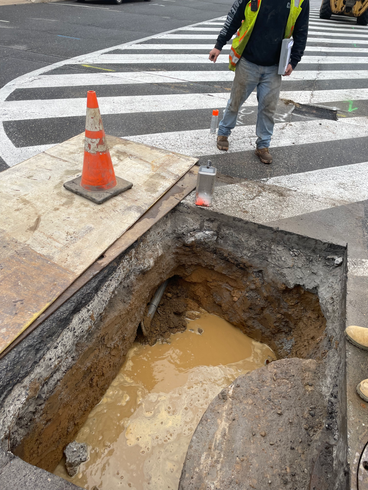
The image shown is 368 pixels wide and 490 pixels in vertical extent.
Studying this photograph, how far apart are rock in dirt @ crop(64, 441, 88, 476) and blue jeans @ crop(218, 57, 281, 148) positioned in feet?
11.9

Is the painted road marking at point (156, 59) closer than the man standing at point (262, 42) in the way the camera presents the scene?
No

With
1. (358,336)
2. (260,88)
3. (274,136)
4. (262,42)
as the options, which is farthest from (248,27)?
(358,336)

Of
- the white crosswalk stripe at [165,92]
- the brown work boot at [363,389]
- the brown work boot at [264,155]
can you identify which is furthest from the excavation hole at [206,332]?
the white crosswalk stripe at [165,92]

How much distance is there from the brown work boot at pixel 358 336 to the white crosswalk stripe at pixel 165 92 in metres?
2.86

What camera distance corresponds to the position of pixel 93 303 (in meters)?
2.39

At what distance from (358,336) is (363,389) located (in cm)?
35

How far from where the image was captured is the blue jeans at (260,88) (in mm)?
3674

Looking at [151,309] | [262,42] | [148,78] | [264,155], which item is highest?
[262,42]

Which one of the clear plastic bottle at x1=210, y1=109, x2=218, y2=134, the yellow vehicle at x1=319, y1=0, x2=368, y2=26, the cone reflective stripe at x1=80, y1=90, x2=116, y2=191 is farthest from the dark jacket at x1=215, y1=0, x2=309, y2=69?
the yellow vehicle at x1=319, y1=0, x2=368, y2=26

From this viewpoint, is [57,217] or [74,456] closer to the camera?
[74,456]

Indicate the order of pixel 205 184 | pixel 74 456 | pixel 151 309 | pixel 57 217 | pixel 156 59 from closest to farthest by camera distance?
pixel 74 456
pixel 57 217
pixel 205 184
pixel 151 309
pixel 156 59

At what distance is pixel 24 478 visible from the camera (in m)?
1.55

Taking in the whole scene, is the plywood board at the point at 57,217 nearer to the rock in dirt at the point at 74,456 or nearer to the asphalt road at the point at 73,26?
the rock in dirt at the point at 74,456

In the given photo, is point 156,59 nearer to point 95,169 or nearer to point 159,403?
point 95,169
